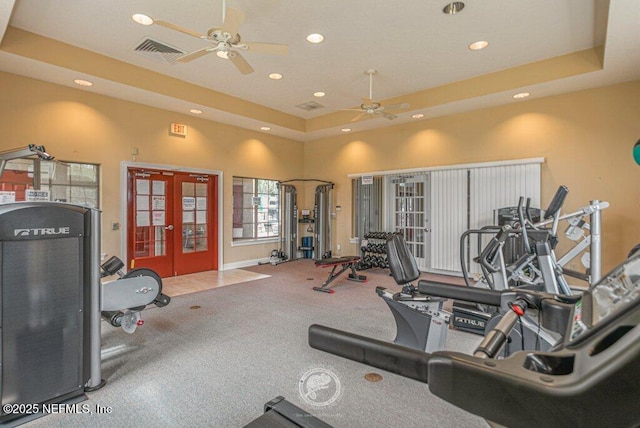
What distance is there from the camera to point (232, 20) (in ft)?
9.87

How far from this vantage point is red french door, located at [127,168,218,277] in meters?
5.79

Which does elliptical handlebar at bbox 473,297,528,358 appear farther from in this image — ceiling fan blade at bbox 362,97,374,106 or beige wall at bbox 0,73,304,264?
beige wall at bbox 0,73,304,264

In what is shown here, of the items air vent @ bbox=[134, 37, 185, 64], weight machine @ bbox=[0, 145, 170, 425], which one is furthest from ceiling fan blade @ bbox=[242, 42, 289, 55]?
weight machine @ bbox=[0, 145, 170, 425]

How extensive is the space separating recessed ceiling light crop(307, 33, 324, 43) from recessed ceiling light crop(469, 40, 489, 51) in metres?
1.99

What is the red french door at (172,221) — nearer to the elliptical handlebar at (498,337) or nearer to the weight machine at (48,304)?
the weight machine at (48,304)

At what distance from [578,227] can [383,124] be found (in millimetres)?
4128

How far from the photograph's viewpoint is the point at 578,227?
423cm

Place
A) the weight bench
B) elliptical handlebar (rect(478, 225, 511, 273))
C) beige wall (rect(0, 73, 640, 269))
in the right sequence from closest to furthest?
elliptical handlebar (rect(478, 225, 511, 273)) < beige wall (rect(0, 73, 640, 269)) < the weight bench

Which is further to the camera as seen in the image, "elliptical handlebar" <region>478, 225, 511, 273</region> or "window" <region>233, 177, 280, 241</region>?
"window" <region>233, 177, 280, 241</region>

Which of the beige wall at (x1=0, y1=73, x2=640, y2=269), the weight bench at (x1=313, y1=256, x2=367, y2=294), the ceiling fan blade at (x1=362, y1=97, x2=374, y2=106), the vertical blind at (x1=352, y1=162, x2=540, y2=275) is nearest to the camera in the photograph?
the beige wall at (x1=0, y1=73, x2=640, y2=269)

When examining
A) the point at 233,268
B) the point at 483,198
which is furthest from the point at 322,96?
the point at 233,268

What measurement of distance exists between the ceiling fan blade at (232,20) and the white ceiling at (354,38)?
574mm

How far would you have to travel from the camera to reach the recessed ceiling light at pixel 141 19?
12.2 ft

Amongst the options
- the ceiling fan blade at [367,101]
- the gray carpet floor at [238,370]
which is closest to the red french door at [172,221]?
the gray carpet floor at [238,370]
